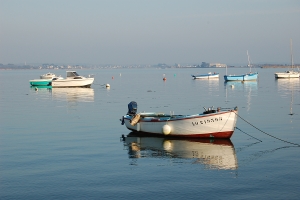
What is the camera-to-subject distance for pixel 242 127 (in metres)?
32.2

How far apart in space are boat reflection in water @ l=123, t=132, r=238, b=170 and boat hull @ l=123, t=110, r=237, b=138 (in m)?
0.40

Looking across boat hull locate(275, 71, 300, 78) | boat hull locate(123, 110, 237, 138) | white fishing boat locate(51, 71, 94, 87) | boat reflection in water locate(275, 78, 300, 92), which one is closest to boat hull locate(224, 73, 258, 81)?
boat reflection in water locate(275, 78, 300, 92)

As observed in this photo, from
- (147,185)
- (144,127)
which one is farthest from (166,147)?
(147,185)

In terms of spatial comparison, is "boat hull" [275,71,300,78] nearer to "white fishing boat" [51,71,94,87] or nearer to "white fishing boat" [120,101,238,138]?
"white fishing boat" [51,71,94,87]

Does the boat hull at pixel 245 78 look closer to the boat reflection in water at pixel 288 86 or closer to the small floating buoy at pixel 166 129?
the boat reflection in water at pixel 288 86

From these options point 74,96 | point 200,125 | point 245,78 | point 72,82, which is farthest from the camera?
point 245,78

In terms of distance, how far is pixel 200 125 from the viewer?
27.7 m

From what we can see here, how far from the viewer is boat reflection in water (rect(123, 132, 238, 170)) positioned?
22.1 meters

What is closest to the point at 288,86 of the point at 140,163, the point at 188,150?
the point at 188,150

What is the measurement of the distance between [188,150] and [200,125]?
10.5 ft

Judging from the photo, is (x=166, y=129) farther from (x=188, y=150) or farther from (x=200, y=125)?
(x=188, y=150)

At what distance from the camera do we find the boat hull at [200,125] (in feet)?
89.5

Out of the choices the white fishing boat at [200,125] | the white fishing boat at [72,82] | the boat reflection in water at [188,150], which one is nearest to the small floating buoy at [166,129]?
the white fishing boat at [200,125]

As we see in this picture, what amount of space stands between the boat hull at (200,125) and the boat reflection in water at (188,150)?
0.40 meters
